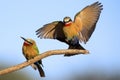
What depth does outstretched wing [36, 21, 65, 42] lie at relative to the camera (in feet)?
31.5

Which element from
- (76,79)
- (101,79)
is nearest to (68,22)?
(101,79)

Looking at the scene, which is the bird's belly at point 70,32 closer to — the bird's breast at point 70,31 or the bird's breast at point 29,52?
the bird's breast at point 70,31

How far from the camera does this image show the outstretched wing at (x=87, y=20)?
9.58 metres

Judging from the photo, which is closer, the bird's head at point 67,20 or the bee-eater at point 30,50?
the bird's head at point 67,20

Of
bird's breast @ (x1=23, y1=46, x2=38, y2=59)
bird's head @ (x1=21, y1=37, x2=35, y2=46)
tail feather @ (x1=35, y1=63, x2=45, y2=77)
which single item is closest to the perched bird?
bird's head @ (x1=21, y1=37, x2=35, y2=46)

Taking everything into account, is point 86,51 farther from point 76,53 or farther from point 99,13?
point 99,13

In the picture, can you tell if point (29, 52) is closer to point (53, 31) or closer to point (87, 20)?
point (53, 31)

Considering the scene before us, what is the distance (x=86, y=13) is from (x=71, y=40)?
571mm

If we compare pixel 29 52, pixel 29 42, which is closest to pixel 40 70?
pixel 29 52

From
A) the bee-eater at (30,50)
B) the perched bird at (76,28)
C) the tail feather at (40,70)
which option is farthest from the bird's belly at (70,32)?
the tail feather at (40,70)

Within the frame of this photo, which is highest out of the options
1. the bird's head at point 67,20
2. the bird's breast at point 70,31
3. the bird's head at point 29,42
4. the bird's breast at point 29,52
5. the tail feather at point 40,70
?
the bird's head at point 67,20

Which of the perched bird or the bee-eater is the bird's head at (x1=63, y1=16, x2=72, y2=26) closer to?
the perched bird

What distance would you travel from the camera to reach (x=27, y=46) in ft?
32.3

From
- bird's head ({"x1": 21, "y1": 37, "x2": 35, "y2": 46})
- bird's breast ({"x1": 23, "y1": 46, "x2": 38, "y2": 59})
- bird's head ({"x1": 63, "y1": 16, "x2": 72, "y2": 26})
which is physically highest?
bird's head ({"x1": 63, "y1": 16, "x2": 72, "y2": 26})
